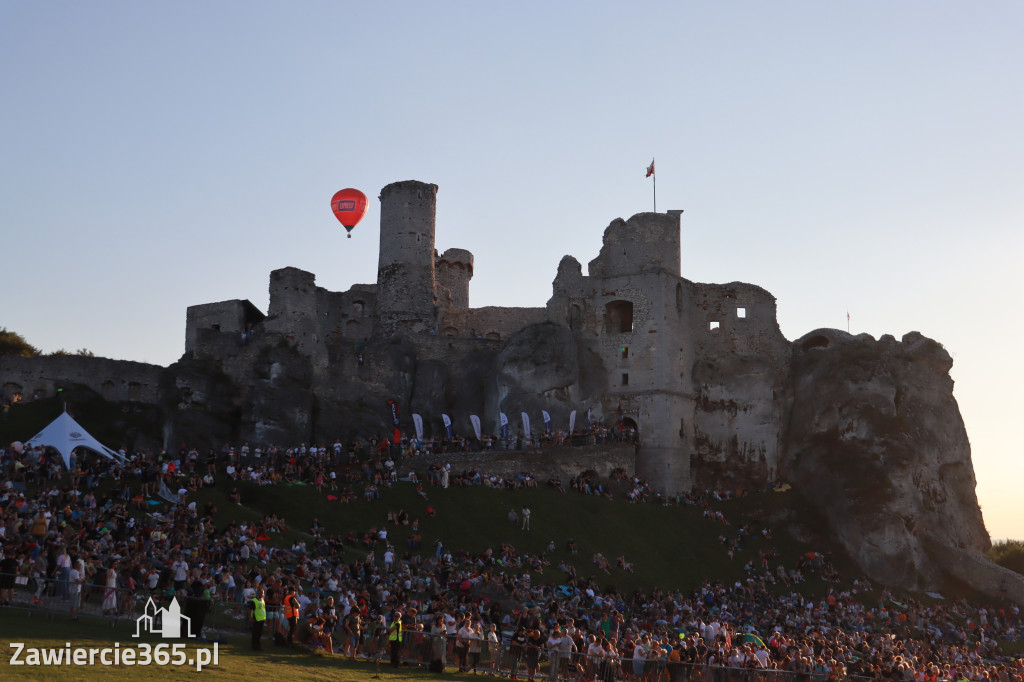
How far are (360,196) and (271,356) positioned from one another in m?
14.3

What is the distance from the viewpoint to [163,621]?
2066 cm

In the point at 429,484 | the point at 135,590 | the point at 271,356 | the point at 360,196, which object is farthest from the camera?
the point at 360,196

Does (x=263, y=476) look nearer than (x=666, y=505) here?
Yes

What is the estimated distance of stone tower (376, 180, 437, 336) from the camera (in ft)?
194

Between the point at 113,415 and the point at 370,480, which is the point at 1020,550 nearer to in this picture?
the point at 370,480

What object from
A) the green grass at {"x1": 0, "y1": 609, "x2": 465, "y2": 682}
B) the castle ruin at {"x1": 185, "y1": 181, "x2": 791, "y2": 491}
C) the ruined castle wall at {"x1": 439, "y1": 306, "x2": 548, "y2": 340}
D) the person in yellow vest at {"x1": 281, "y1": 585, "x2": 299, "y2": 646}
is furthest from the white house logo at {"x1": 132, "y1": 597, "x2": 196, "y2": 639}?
the ruined castle wall at {"x1": 439, "y1": 306, "x2": 548, "y2": 340}

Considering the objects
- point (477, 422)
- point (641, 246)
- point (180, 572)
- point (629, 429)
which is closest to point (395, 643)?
point (180, 572)

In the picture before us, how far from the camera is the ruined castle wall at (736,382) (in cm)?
5759

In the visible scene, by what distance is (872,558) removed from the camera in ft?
164

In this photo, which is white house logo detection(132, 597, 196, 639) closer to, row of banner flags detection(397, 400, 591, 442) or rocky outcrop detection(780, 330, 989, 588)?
row of banner flags detection(397, 400, 591, 442)

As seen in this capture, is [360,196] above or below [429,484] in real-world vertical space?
above

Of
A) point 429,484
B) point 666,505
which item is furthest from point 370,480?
point 666,505

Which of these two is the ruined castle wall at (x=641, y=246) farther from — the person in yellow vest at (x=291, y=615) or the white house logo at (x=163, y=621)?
the white house logo at (x=163, y=621)

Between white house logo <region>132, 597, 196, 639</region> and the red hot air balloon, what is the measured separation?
132ft
